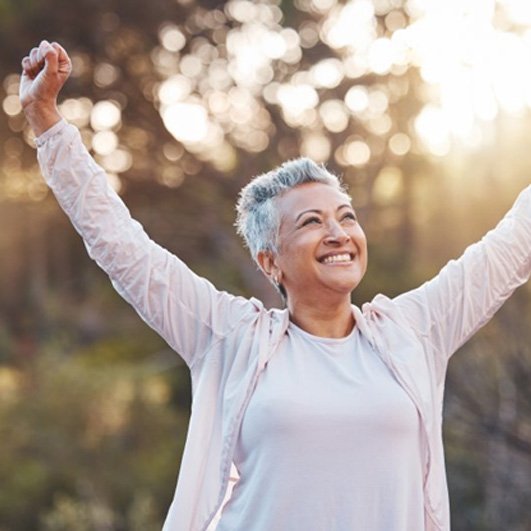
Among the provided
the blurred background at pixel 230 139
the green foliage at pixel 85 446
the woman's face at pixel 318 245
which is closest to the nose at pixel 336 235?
the woman's face at pixel 318 245

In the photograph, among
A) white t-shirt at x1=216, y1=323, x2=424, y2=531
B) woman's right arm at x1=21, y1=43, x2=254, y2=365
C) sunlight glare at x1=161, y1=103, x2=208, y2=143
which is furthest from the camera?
sunlight glare at x1=161, y1=103, x2=208, y2=143

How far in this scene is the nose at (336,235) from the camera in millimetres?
2002

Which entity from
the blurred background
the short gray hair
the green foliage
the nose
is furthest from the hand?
the green foliage

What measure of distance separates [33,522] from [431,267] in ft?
16.6

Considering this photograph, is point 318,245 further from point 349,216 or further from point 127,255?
point 127,255

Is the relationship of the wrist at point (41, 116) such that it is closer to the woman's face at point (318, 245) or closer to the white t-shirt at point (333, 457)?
the woman's face at point (318, 245)

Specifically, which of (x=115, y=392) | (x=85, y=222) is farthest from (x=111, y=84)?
(x=85, y=222)

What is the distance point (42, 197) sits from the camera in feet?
30.8

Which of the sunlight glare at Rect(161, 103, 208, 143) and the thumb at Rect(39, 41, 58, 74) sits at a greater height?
the sunlight glare at Rect(161, 103, 208, 143)

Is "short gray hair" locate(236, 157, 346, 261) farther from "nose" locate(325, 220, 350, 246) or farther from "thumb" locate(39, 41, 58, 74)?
"thumb" locate(39, 41, 58, 74)

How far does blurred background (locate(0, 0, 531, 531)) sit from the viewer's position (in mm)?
7676

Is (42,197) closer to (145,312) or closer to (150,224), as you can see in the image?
(150,224)

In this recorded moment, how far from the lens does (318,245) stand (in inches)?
79.6

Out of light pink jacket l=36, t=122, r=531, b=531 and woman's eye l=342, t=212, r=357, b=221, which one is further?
woman's eye l=342, t=212, r=357, b=221
